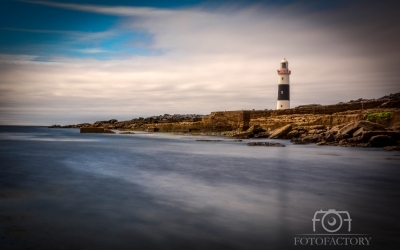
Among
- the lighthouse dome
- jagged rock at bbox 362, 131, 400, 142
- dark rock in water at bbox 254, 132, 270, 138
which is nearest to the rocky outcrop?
jagged rock at bbox 362, 131, 400, 142

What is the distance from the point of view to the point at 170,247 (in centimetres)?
446

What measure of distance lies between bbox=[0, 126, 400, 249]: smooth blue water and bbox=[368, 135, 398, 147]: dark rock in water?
622 cm

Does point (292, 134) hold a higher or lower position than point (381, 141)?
higher

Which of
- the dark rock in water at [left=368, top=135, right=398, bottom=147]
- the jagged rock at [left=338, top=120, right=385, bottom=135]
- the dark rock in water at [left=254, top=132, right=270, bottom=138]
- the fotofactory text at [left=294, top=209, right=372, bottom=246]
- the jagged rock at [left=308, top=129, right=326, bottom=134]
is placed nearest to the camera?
the fotofactory text at [left=294, top=209, right=372, bottom=246]

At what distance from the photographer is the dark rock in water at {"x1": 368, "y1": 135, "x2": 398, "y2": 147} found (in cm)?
1812

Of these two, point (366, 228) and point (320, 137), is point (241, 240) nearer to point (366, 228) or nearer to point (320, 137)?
point (366, 228)

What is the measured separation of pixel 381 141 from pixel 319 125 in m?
8.85

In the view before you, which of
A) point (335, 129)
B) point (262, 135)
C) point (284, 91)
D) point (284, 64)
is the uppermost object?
point (284, 64)

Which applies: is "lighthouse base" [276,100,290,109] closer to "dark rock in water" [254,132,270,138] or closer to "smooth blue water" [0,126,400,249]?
"dark rock in water" [254,132,270,138]

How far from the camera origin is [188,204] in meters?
6.88

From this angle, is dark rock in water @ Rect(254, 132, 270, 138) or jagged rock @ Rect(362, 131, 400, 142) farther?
dark rock in water @ Rect(254, 132, 270, 138)

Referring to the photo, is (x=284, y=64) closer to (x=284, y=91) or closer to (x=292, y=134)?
(x=284, y=91)

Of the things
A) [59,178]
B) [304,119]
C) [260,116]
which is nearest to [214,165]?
[59,178]

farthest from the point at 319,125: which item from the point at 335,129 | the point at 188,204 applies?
the point at 188,204
